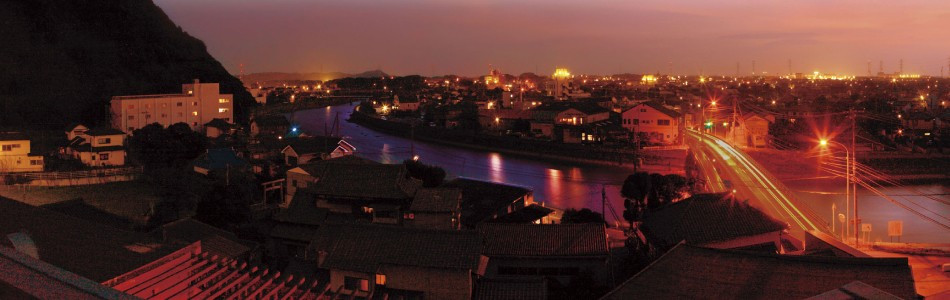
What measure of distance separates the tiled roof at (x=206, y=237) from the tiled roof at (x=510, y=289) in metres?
1.53

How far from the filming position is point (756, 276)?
284 cm

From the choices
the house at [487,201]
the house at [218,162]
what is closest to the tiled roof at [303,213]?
the house at [487,201]

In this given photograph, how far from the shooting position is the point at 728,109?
18234 millimetres

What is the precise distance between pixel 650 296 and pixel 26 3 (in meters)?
16.2

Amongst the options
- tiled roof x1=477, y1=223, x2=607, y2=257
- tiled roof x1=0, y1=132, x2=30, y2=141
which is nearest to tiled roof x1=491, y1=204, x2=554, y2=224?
tiled roof x1=477, y1=223, x2=607, y2=257

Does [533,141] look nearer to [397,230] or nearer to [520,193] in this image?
[520,193]

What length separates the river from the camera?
6.95 m

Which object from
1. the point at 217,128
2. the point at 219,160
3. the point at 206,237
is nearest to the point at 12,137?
the point at 219,160

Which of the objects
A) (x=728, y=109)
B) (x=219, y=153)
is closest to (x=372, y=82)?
(x=728, y=109)

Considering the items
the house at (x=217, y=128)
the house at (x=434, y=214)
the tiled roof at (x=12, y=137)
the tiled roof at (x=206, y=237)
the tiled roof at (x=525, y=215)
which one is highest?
the house at (x=217, y=128)

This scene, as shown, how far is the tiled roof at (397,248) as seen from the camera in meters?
3.44

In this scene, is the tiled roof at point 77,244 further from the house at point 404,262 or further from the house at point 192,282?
the house at point 404,262

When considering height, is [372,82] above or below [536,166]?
above

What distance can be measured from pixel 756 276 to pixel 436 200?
249 centimetres
